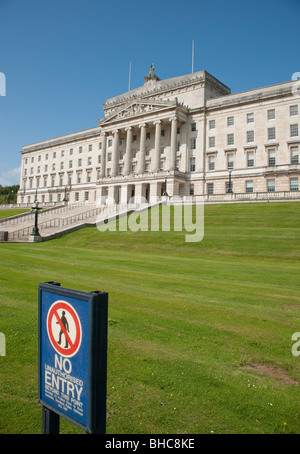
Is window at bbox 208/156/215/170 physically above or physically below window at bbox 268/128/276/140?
below

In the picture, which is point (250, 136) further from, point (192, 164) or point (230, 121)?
point (192, 164)

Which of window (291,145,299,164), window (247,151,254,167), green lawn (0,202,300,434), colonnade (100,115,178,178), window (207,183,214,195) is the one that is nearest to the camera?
green lawn (0,202,300,434)

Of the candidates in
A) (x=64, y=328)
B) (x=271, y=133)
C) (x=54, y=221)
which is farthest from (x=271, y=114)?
(x=64, y=328)

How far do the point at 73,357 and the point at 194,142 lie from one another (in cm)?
6597

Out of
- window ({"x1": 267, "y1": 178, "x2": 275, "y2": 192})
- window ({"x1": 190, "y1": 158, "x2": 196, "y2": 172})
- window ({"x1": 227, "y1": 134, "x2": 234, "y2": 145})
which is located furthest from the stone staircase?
window ({"x1": 267, "y1": 178, "x2": 275, "y2": 192})

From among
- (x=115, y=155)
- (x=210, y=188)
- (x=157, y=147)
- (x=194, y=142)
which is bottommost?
(x=210, y=188)

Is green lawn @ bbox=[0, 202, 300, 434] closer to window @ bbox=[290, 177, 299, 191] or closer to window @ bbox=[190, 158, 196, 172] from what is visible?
window @ bbox=[290, 177, 299, 191]

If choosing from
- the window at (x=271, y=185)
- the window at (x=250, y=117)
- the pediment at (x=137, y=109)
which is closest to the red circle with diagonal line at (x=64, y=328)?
the window at (x=271, y=185)

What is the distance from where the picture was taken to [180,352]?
5.35 m

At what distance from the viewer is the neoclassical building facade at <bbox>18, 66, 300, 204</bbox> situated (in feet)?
183

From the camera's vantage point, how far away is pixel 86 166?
83875 mm

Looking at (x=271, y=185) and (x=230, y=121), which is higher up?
(x=230, y=121)

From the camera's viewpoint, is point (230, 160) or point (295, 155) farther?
point (230, 160)
